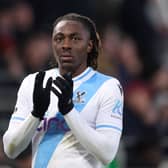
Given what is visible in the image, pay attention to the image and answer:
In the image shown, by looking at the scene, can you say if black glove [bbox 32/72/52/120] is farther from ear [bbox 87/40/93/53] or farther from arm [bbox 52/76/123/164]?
ear [bbox 87/40/93/53]

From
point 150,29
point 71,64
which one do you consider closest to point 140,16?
point 150,29

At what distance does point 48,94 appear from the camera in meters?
5.62

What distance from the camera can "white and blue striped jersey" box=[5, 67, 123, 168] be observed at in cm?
575

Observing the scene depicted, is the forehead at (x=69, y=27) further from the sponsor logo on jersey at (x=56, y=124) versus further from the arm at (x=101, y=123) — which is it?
the sponsor logo on jersey at (x=56, y=124)

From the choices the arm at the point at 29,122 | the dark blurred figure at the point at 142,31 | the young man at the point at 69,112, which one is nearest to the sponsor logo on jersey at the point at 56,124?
the young man at the point at 69,112

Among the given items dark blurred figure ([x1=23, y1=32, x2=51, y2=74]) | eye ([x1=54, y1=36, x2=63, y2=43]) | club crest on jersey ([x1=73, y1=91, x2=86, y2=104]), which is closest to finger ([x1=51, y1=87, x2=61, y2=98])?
club crest on jersey ([x1=73, y1=91, x2=86, y2=104])

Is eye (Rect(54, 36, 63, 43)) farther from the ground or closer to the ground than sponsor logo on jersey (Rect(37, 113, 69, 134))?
farther from the ground

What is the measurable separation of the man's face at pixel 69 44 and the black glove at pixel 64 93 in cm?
23

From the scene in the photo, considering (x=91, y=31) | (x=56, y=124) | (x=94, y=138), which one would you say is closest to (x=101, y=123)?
(x=94, y=138)

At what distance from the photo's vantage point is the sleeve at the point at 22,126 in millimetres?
5668

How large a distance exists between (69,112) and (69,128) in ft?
0.55

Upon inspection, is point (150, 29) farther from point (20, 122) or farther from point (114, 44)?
point (20, 122)

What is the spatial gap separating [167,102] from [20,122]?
5.05 meters

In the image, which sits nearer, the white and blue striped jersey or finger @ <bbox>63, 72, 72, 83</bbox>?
finger @ <bbox>63, 72, 72, 83</bbox>
